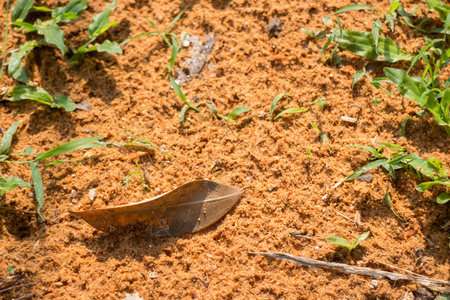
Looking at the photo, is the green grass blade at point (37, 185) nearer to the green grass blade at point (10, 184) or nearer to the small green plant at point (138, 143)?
the green grass blade at point (10, 184)

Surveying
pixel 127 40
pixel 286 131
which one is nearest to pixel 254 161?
pixel 286 131

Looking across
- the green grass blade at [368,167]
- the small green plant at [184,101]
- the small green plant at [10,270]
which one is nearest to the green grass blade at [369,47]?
the green grass blade at [368,167]

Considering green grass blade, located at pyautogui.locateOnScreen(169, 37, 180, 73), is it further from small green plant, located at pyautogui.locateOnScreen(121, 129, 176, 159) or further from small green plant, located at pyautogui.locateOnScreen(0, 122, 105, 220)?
small green plant, located at pyautogui.locateOnScreen(0, 122, 105, 220)

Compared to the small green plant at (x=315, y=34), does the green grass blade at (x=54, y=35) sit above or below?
above

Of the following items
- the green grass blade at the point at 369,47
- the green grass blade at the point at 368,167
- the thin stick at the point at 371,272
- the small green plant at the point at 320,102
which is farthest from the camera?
the green grass blade at the point at 369,47

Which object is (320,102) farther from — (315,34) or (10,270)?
(10,270)

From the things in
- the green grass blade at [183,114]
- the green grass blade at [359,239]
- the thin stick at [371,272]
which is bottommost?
the thin stick at [371,272]

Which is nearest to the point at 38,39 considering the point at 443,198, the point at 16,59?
the point at 16,59
